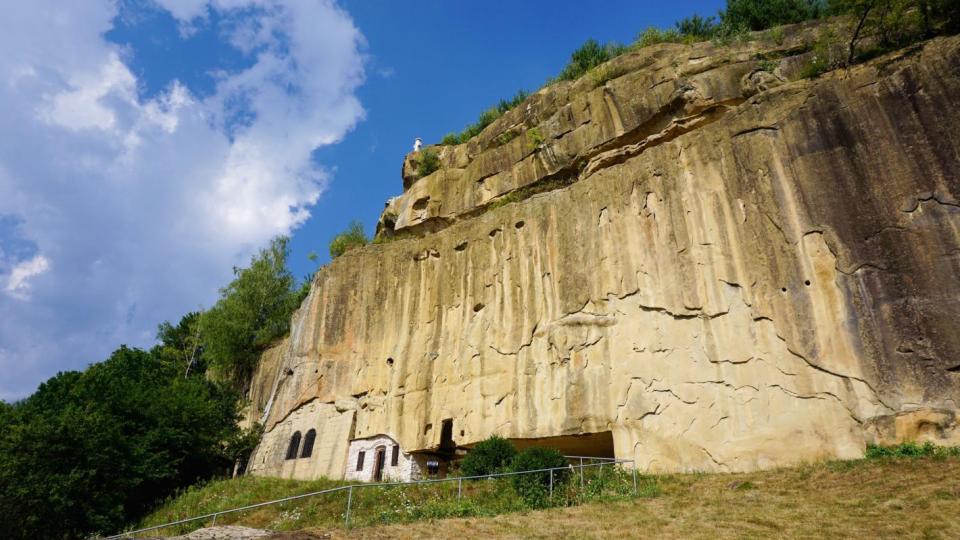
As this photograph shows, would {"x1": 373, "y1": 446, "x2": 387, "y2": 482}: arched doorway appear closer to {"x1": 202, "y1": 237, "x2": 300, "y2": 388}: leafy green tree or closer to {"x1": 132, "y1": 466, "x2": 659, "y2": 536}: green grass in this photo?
{"x1": 132, "y1": 466, "x2": 659, "y2": 536}: green grass

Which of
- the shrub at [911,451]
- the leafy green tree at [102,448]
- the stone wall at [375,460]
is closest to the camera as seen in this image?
the shrub at [911,451]

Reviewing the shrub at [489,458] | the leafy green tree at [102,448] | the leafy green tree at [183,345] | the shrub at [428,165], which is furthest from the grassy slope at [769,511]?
the leafy green tree at [183,345]

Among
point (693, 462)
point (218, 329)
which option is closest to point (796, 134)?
point (693, 462)

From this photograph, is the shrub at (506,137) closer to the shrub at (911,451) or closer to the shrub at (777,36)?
the shrub at (777,36)

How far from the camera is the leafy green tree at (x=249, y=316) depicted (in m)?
38.2

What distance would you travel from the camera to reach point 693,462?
58.7ft

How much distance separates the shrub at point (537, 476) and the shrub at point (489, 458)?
175cm

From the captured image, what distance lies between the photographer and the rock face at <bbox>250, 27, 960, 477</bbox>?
16312mm

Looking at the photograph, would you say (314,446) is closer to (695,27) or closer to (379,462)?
(379,462)

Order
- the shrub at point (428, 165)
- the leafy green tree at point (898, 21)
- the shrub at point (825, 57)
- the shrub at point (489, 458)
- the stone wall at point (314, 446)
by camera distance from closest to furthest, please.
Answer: the shrub at point (489, 458) → the leafy green tree at point (898, 21) → the shrub at point (825, 57) → the stone wall at point (314, 446) → the shrub at point (428, 165)

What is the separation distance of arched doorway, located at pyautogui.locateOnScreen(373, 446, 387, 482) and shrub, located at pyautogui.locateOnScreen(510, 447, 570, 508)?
387 inches

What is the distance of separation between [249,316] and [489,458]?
2491cm

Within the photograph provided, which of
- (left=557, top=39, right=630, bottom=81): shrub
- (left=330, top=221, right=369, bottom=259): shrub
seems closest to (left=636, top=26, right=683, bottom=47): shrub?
(left=557, top=39, right=630, bottom=81): shrub

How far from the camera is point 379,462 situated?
1009 inches
